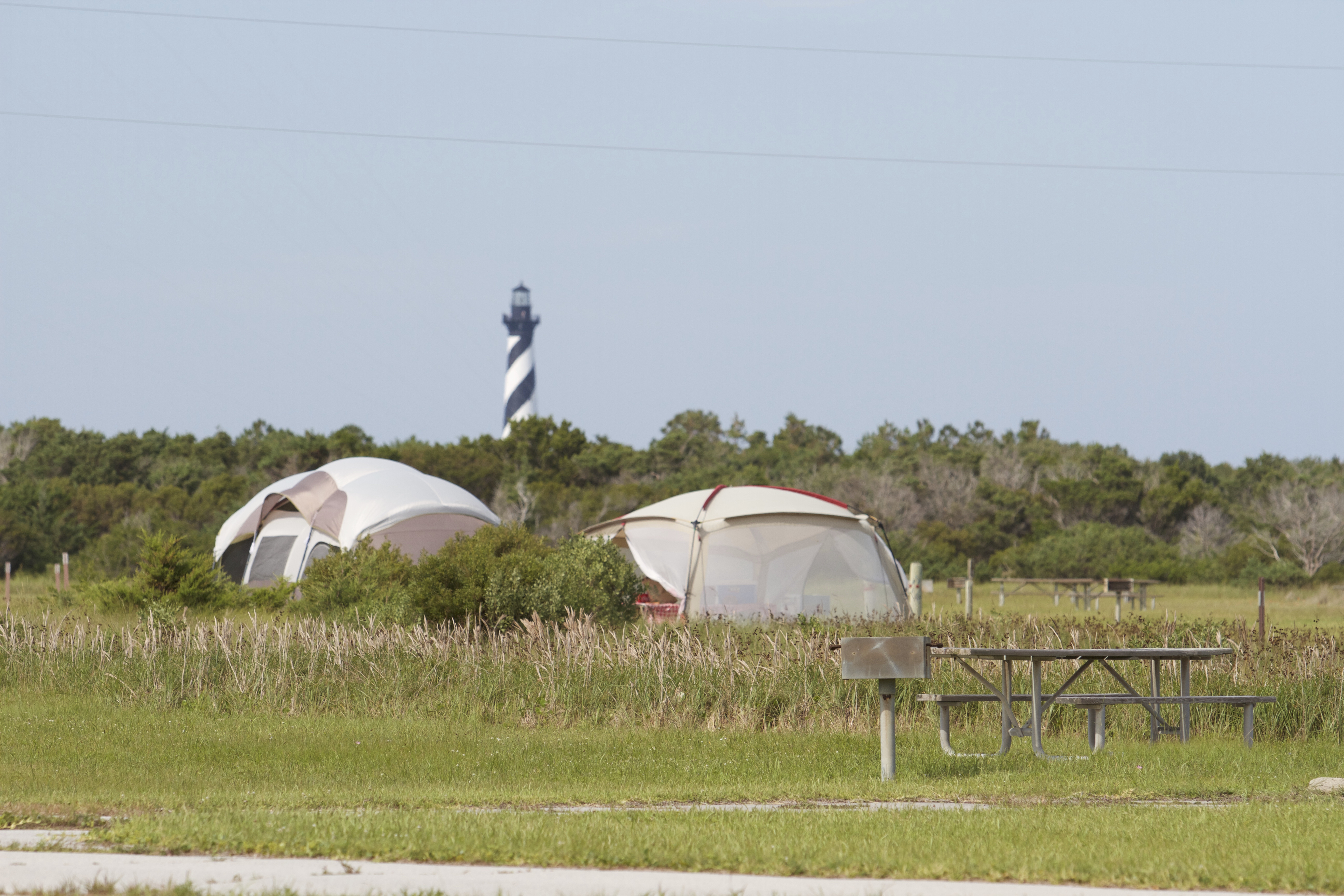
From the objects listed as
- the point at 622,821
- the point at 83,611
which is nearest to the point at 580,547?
the point at 83,611

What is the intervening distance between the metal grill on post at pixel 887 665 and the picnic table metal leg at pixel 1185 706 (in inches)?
125

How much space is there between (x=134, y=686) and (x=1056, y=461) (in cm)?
5082

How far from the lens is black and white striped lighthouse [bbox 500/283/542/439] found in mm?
72062

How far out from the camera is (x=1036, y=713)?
33.2ft

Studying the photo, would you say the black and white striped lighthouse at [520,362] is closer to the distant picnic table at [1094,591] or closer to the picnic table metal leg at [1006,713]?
the distant picnic table at [1094,591]

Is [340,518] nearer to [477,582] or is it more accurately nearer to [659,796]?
[477,582]

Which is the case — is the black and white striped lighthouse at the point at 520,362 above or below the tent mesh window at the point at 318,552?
above

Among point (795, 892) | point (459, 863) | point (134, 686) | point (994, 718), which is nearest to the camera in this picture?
point (795, 892)

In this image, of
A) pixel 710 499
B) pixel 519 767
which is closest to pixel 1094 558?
pixel 710 499

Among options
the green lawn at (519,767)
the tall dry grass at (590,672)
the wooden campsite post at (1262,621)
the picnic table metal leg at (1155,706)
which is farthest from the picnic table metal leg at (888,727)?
the wooden campsite post at (1262,621)

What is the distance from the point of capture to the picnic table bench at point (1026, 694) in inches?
348

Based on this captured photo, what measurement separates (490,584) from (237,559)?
36.6ft

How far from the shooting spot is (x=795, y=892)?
539 centimetres

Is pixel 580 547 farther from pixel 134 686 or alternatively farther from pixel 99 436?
pixel 99 436
